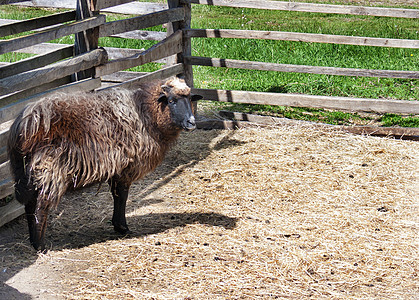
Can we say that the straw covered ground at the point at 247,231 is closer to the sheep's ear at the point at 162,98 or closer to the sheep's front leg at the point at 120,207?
the sheep's front leg at the point at 120,207

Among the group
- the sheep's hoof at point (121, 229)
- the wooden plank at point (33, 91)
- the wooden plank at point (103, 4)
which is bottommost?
the sheep's hoof at point (121, 229)

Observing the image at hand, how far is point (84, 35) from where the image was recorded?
227 inches

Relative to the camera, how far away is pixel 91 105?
189 inches

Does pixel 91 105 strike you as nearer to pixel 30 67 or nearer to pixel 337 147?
pixel 30 67

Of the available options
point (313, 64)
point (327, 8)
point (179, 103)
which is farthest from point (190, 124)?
point (313, 64)

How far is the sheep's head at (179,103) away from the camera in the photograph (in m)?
5.12

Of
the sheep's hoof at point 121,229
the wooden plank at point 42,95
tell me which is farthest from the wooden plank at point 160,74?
the sheep's hoof at point 121,229

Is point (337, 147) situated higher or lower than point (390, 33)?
lower

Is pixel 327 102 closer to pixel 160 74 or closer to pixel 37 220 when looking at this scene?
pixel 160 74

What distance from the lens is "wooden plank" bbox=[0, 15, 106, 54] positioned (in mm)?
4676

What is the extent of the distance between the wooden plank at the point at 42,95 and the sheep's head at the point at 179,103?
990mm

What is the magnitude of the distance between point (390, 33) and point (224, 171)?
21.4ft

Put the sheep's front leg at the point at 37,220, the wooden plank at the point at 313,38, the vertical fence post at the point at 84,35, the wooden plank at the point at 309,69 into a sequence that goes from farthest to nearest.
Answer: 1. the wooden plank at the point at 309,69
2. the wooden plank at the point at 313,38
3. the vertical fence post at the point at 84,35
4. the sheep's front leg at the point at 37,220

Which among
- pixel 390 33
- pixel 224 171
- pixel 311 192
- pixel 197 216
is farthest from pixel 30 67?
pixel 390 33
